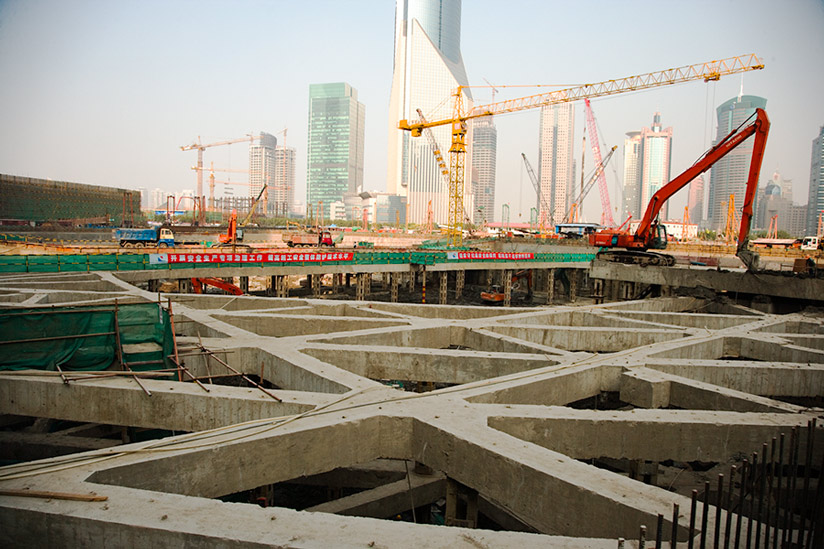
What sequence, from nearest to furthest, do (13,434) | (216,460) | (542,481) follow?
(542,481), (216,460), (13,434)

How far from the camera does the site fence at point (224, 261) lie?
29.0 meters

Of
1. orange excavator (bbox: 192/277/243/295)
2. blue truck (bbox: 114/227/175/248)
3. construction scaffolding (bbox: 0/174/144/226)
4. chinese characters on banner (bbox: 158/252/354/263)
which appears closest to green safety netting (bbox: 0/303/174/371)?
chinese characters on banner (bbox: 158/252/354/263)

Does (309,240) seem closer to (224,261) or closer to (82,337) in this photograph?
(224,261)

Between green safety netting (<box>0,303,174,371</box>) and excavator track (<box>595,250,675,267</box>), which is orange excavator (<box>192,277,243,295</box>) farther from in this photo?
excavator track (<box>595,250,675,267</box>)

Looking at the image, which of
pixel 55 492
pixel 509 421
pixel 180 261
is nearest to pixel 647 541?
pixel 509 421

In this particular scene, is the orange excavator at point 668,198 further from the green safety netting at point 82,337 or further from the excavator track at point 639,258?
the green safety netting at point 82,337

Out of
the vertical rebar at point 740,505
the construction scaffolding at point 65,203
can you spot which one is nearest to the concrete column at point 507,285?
the construction scaffolding at point 65,203

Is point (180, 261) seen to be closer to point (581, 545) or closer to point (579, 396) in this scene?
point (579, 396)

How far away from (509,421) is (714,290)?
3122 cm

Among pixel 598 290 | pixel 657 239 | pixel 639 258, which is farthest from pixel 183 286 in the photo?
pixel 657 239

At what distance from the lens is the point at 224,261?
36219 millimetres

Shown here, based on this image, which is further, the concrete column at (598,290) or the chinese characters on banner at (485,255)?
the chinese characters on banner at (485,255)

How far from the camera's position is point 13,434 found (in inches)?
597

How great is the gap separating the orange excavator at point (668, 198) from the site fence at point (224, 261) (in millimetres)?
8500
